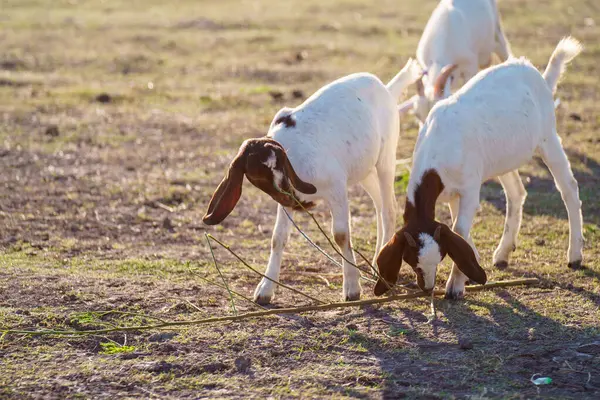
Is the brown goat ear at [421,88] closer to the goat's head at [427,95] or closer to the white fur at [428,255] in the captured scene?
the goat's head at [427,95]

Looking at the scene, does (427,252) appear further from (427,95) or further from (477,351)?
(427,95)

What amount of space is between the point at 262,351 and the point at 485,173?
210 centimetres

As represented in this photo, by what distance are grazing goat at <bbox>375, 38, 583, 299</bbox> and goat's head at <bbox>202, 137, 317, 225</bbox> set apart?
72 cm

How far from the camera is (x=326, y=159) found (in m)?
6.35

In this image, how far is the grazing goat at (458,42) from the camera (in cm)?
996

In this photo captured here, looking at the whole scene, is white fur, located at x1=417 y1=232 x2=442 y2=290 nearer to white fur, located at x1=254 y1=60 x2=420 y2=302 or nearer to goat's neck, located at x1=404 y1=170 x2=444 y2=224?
goat's neck, located at x1=404 y1=170 x2=444 y2=224

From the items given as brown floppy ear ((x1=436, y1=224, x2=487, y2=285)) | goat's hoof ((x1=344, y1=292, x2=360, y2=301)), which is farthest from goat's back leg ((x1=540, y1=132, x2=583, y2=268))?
goat's hoof ((x1=344, y1=292, x2=360, y2=301))

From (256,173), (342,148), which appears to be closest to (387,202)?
(342,148)

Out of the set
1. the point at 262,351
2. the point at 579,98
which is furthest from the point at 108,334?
the point at 579,98

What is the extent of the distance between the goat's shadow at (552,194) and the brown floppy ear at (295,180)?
3463 mm

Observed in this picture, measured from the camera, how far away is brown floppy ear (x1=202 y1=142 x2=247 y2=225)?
5.94 m

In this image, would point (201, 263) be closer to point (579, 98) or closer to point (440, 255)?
point (440, 255)

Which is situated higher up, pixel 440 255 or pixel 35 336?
A: pixel 440 255

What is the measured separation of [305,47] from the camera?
57.0 feet
